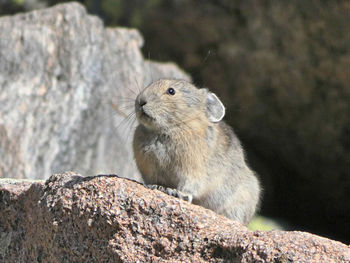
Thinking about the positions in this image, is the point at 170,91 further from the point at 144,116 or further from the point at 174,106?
the point at 144,116

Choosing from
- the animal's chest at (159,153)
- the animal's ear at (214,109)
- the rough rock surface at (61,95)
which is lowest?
the rough rock surface at (61,95)

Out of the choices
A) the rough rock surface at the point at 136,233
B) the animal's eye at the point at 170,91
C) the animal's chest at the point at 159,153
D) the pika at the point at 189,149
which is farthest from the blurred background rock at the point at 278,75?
the rough rock surface at the point at 136,233

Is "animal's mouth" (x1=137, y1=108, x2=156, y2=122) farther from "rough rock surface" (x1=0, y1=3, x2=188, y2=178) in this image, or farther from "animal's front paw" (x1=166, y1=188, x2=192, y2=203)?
"rough rock surface" (x1=0, y1=3, x2=188, y2=178)

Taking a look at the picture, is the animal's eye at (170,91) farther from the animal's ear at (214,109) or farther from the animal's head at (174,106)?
the animal's ear at (214,109)

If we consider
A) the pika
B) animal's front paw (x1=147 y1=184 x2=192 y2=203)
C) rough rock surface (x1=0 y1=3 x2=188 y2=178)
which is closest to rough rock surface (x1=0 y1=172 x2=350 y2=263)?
animal's front paw (x1=147 y1=184 x2=192 y2=203)

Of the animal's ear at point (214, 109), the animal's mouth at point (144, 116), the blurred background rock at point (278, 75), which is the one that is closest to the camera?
the animal's mouth at point (144, 116)

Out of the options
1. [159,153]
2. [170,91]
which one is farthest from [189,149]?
[170,91]

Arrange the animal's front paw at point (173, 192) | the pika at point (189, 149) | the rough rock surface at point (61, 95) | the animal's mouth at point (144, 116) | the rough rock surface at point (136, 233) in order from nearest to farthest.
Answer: the rough rock surface at point (136, 233) → the animal's front paw at point (173, 192) → the animal's mouth at point (144, 116) → the pika at point (189, 149) → the rough rock surface at point (61, 95)
